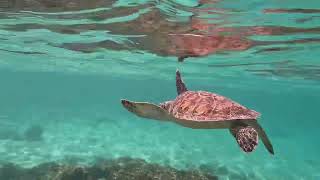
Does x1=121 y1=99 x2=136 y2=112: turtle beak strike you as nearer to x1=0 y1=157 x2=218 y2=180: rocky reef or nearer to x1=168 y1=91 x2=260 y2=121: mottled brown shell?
x1=168 y1=91 x2=260 y2=121: mottled brown shell

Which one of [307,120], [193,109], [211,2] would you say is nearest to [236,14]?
[211,2]

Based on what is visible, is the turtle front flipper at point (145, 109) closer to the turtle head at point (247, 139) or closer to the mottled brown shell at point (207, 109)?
the mottled brown shell at point (207, 109)

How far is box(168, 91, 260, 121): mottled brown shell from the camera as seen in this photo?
8048 mm

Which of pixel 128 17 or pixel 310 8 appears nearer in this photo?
pixel 310 8

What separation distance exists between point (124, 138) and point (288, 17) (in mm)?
26804

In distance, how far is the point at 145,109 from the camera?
8.10 m

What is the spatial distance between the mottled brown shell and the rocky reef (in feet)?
32.0

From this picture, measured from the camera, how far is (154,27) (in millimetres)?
19125

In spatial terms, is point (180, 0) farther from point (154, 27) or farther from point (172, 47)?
point (172, 47)

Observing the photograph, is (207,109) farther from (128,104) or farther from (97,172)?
(97,172)

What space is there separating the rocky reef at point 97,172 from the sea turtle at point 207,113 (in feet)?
32.2

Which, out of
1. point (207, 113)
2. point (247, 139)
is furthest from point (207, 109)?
point (247, 139)

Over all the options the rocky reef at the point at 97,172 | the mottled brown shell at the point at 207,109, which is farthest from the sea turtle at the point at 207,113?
the rocky reef at the point at 97,172

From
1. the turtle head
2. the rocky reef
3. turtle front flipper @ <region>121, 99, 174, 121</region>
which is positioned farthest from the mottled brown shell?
the rocky reef
